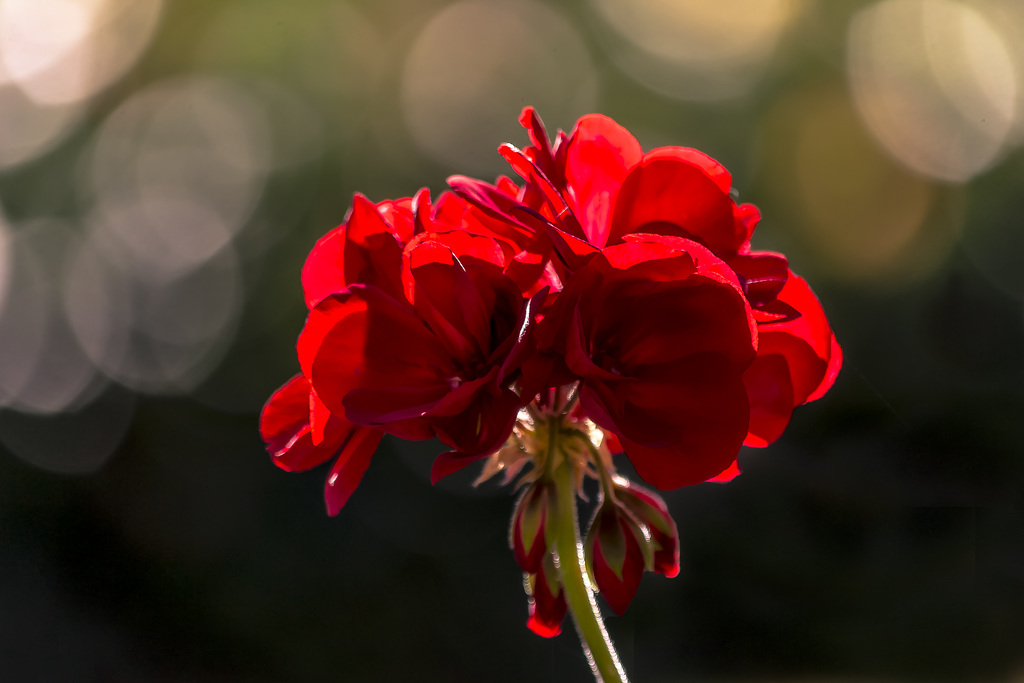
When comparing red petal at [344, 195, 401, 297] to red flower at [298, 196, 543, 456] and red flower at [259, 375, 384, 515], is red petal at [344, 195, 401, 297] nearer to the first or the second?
red flower at [298, 196, 543, 456]

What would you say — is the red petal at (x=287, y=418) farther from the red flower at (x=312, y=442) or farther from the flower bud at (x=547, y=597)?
the flower bud at (x=547, y=597)

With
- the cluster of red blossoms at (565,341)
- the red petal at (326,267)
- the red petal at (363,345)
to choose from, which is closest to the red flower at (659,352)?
the cluster of red blossoms at (565,341)

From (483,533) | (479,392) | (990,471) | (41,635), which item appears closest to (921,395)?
(990,471)

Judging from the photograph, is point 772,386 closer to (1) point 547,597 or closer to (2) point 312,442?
(1) point 547,597

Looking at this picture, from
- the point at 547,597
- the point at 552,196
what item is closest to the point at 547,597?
the point at 547,597

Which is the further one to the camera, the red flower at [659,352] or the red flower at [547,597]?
the red flower at [547,597]

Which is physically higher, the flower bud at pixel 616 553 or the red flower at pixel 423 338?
the red flower at pixel 423 338

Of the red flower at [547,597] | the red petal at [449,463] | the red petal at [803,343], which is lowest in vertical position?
the red flower at [547,597]

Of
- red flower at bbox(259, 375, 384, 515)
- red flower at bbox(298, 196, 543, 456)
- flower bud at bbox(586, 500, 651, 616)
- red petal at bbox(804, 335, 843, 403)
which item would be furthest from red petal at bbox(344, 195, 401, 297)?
red petal at bbox(804, 335, 843, 403)
